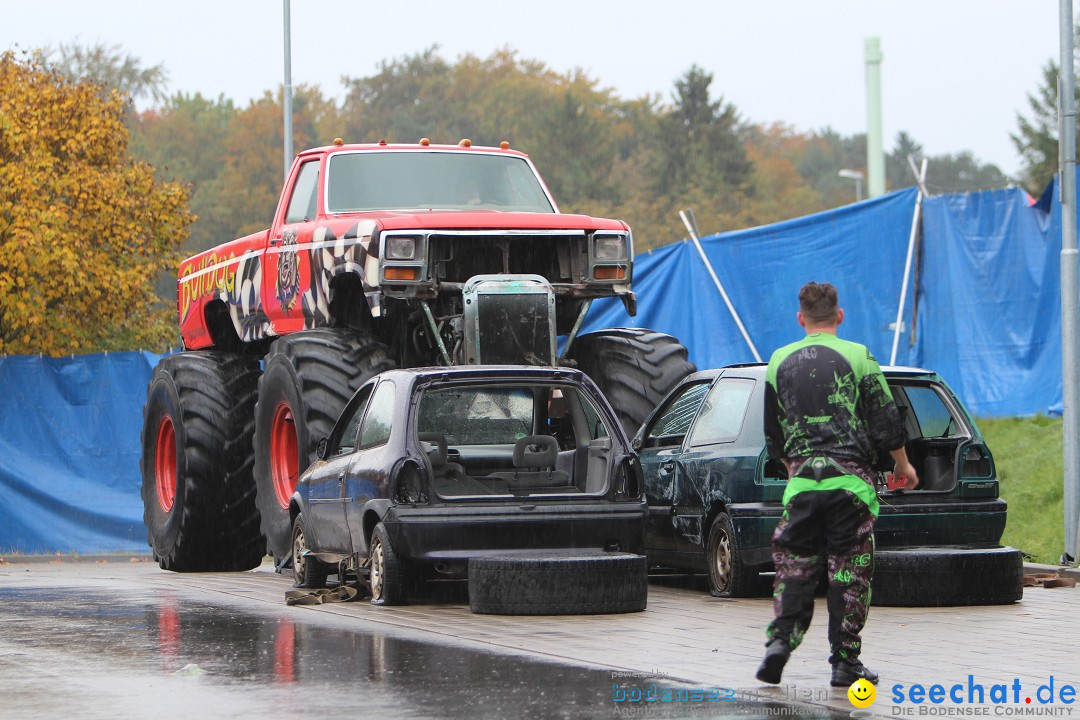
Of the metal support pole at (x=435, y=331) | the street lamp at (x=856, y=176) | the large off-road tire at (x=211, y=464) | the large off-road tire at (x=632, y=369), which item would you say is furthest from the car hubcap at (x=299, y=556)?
the street lamp at (x=856, y=176)

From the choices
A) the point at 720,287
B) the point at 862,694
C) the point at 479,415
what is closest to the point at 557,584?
the point at 479,415

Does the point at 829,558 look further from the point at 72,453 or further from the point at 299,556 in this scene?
the point at 72,453

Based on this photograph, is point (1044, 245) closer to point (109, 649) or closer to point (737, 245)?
point (737, 245)

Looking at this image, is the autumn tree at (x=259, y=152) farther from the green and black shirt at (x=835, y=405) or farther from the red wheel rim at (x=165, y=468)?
the green and black shirt at (x=835, y=405)

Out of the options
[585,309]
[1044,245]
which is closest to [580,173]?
[1044,245]

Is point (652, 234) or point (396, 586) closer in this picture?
point (396, 586)

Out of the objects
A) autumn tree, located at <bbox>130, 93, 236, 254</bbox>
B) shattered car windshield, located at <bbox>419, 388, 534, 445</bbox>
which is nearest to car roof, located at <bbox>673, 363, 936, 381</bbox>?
shattered car windshield, located at <bbox>419, 388, 534, 445</bbox>

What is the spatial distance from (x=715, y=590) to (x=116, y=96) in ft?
58.9

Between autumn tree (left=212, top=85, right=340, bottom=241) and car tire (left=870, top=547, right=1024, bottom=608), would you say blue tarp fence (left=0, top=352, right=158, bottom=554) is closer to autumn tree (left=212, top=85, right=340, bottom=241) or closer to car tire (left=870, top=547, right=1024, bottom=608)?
car tire (left=870, top=547, right=1024, bottom=608)

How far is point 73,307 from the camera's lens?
86.4 feet

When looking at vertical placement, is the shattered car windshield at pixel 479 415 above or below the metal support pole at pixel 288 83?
below

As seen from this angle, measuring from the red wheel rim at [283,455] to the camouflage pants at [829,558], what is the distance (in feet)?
22.9

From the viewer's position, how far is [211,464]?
15719mm

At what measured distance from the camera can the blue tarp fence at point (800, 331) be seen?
65.1ft
